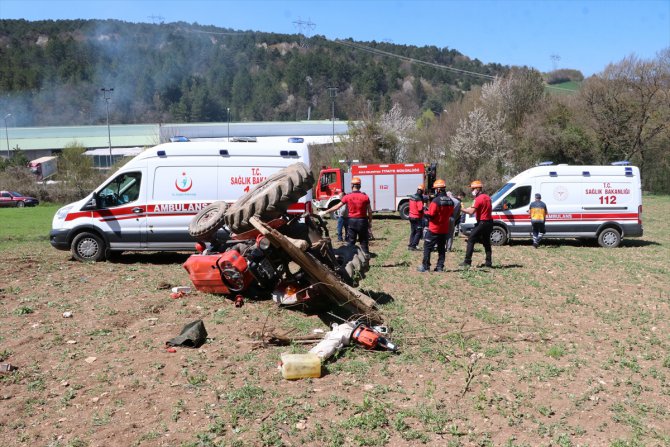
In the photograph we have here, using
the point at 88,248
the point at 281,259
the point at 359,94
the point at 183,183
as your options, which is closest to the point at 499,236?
the point at 183,183

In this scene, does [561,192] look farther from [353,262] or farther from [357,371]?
[357,371]

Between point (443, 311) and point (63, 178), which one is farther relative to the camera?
point (63, 178)

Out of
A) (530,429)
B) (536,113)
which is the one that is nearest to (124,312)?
(530,429)

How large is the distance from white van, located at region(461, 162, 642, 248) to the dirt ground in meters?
5.40

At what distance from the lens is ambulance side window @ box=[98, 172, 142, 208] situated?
12047 millimetres

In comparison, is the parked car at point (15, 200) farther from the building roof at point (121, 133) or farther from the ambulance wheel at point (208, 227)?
Answer: the ambulance wheel at point (208, 227)

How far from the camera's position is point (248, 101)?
388ft

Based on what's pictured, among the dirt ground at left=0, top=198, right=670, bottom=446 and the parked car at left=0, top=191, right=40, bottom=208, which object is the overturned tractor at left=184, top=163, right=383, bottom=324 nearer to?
the dirt ground at left=0, top=198, right=670, bottom=446

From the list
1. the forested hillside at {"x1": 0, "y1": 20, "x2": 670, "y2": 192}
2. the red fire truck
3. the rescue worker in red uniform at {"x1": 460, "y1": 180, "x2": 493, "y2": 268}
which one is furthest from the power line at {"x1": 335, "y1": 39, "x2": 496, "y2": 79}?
the rescue worker in red uniform at {"x1": 460, "y1": 180, "x2": 493, "y2": 268}

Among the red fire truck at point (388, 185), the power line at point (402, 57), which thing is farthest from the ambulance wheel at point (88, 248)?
the power line at point (402, 57)

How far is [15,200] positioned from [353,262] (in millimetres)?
37458

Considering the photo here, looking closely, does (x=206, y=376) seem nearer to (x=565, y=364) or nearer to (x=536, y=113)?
(x=565, y=364)

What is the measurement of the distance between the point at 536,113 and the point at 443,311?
41.4m

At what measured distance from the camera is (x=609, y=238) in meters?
15.5
